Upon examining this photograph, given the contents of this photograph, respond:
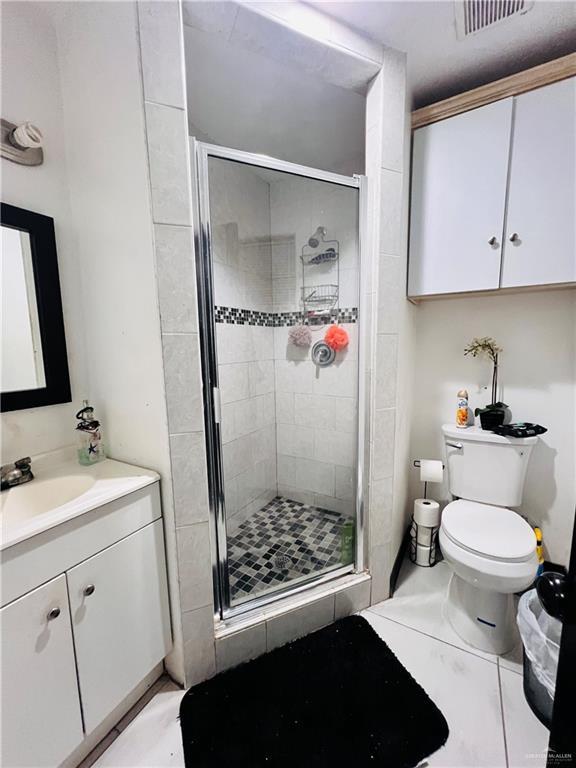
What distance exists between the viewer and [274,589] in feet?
4.86

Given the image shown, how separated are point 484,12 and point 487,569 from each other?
2.06 metres

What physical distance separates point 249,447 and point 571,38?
7.84 ft

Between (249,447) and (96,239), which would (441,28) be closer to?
(96,239)

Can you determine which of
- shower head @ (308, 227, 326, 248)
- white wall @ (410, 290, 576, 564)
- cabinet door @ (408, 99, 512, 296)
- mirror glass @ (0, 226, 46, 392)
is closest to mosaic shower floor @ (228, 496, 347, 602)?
white wall @ (410, 290, 576, 564)

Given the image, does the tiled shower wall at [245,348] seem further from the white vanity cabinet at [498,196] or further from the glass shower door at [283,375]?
the white vanity cabinet at [498,196]

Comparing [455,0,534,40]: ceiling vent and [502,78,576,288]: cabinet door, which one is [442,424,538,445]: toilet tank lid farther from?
[455,0,534,40]: ceiling vent

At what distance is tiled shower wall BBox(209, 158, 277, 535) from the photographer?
162 cm

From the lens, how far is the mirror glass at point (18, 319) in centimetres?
112

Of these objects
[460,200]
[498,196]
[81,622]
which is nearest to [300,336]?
[460,200]

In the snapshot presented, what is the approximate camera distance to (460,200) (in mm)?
1479

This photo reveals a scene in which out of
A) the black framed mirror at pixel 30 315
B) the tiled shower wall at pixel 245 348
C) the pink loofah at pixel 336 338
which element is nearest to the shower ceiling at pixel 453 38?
the tiled shower wall at pixel 245 348

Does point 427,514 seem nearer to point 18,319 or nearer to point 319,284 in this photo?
point 319,284

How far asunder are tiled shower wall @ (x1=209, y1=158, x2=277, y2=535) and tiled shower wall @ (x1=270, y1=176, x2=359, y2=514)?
0.26 feet

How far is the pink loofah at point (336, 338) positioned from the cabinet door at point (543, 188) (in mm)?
867
